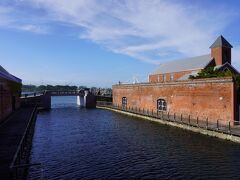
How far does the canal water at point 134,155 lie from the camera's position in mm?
18422

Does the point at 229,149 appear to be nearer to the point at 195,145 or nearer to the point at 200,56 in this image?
the point at 195,145

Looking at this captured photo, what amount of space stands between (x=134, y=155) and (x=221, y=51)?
45.0 metres

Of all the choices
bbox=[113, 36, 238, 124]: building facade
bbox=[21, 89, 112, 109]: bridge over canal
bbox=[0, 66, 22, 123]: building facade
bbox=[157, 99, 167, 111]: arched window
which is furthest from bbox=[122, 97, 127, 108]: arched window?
bbox=[0, 66, 22, 123]: building facade

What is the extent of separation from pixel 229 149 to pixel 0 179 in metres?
17.1

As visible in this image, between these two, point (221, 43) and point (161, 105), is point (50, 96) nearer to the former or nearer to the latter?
point (161, 105)

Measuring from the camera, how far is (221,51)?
202ft

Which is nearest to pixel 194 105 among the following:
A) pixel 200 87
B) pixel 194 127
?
pixel 200 87

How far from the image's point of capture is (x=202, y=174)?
59.8 ft

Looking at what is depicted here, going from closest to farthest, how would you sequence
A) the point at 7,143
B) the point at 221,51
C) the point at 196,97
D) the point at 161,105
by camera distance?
the point at 7,143
the point at 196,97
the point at 161,105
the point at 221,51

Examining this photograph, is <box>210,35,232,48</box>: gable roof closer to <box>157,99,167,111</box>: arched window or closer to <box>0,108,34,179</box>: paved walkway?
<box>157,99,167,111</box>: arched window

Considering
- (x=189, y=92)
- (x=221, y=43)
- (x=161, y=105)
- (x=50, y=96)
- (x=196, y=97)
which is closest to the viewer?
(x=196, y=97)

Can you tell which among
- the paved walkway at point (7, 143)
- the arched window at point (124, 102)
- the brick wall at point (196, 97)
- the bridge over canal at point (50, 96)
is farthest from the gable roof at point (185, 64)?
the paved walkway at point (7, 143)

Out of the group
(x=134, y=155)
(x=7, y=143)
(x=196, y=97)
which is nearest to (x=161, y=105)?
(x=196, y=97)

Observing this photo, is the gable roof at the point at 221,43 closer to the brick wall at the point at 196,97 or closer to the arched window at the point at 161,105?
the brick wall at the point at 196,97
